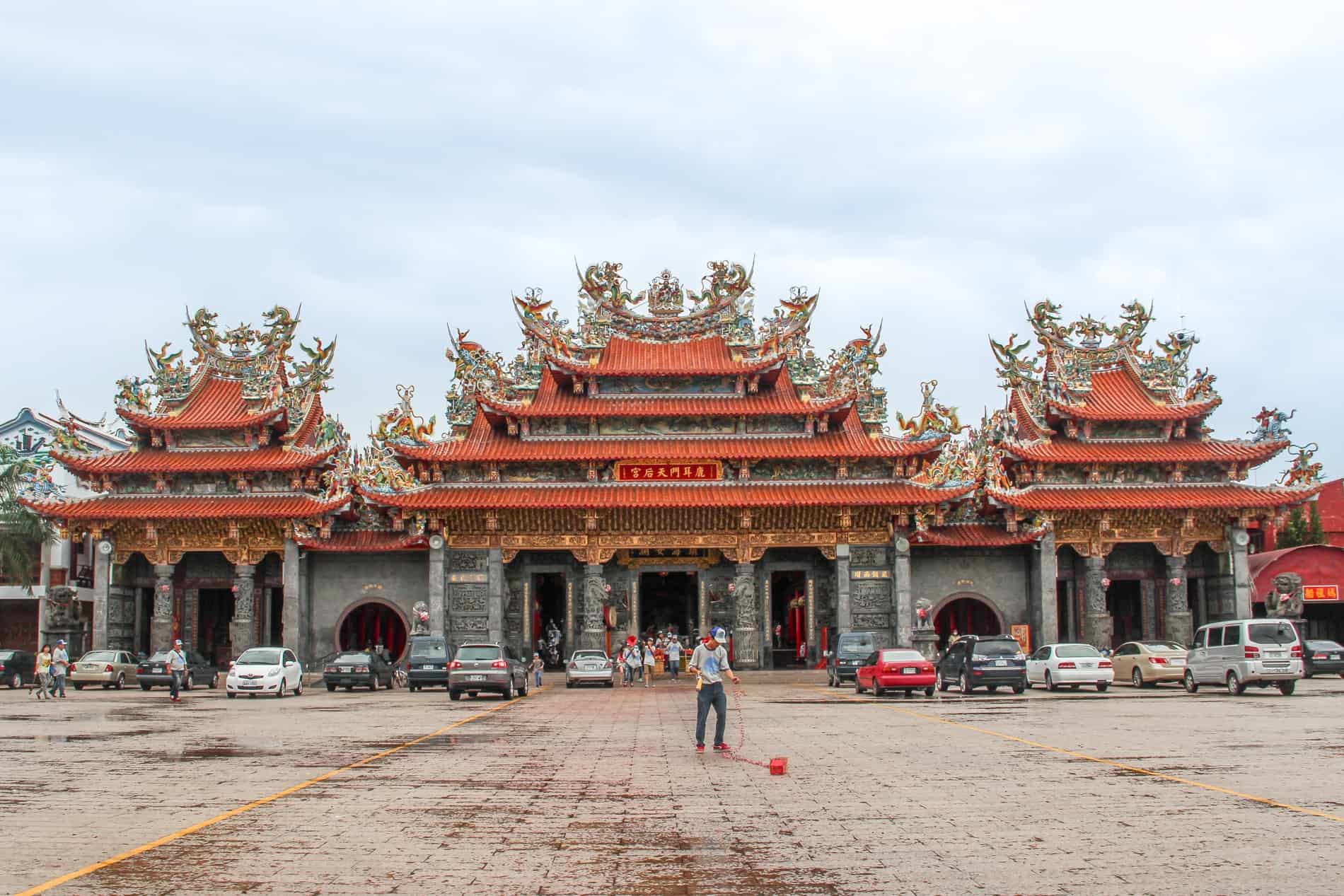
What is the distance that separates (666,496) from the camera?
42719 mm

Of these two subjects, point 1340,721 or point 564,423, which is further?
point 564,423

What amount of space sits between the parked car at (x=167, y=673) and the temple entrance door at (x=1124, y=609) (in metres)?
34.3

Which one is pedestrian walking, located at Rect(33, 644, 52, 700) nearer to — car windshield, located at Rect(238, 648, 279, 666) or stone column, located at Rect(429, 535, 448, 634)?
car windshield, located at Rect(238, 648, 279, 666)

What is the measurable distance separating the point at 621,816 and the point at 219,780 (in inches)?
222

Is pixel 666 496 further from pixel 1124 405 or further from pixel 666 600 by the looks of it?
pixel 1124 405

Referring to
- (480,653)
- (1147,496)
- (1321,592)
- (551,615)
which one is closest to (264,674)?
(480,653)

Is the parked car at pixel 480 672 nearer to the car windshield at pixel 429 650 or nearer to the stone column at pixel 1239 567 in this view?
the car windshield at pixel 429 650

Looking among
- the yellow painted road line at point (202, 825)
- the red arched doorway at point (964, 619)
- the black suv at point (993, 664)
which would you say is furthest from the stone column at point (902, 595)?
the yellow painted road line at point (202, 825)

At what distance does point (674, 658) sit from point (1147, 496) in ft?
60.2

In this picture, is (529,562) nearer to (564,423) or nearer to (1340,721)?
(564,423)

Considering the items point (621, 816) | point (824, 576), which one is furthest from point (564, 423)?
point (621, 816)

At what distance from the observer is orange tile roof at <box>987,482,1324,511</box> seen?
42.9m

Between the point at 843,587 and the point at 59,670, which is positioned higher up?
the point at 843,587

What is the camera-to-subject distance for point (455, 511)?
139ft
